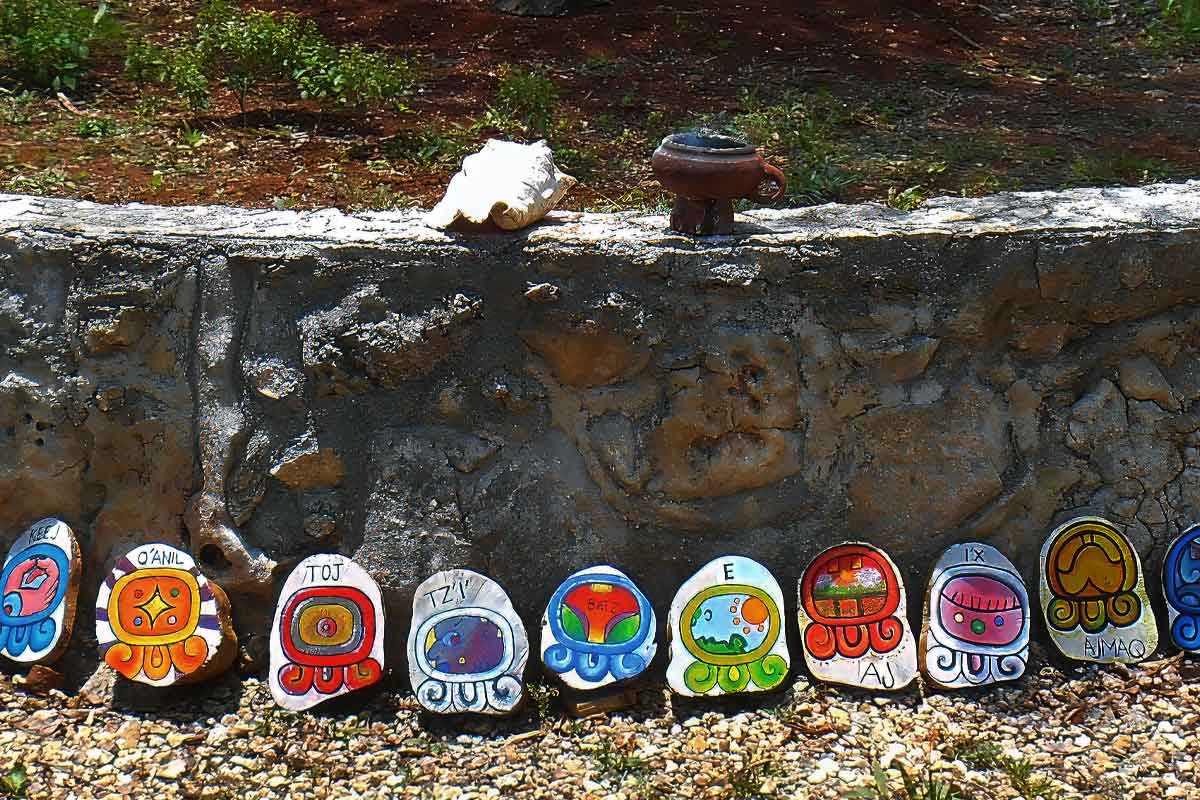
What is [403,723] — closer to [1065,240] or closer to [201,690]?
[201,690]

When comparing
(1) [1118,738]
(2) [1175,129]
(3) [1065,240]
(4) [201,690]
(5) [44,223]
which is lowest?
(1) [1118,738]

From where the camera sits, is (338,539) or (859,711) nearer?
(859,711)

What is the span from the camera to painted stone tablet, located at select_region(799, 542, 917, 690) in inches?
125

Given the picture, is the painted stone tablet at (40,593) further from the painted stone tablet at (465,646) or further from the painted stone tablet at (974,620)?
the painted stone tablet at (974,620)

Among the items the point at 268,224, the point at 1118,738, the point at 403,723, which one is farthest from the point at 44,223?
the point at 1118,738

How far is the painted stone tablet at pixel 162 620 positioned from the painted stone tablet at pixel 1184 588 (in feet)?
7.73

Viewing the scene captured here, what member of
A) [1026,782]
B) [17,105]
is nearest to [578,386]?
[1026,782]

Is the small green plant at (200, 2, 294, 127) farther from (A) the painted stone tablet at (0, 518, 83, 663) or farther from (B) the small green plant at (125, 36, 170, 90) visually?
(A) the painted stone tablet at (0, 518, 83, 663)

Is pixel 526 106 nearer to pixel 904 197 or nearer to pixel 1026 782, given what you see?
pixel 904 197

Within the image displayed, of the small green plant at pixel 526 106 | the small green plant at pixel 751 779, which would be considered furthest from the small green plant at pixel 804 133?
the small green plant at pixel 751 779

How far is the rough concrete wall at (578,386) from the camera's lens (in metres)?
3.24

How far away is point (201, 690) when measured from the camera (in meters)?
3.19

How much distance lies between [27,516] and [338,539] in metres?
0.84

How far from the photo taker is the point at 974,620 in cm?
324
